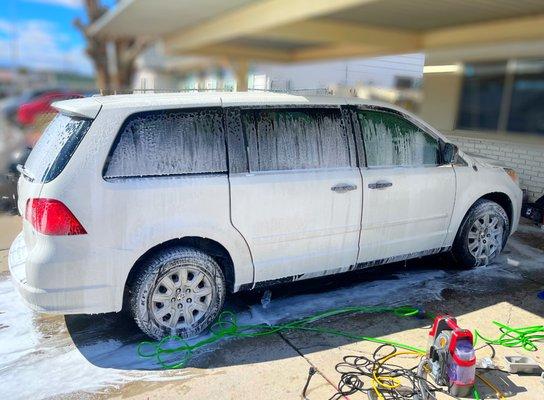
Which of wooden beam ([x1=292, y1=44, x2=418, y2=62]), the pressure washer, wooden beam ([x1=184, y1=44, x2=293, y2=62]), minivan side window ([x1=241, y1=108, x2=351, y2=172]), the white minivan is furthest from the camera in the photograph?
wooden beam ([x1=184, y1=44, x2=293, y2=62])

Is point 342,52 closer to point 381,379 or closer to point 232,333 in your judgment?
point 232,333

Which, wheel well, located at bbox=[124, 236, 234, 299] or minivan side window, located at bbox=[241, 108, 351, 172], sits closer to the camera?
wheel well, located at bbox=[124, 236, 234, 299]

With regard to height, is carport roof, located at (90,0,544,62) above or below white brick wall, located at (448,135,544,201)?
above

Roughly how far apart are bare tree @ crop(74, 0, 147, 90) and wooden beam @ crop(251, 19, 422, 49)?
11.8 metres

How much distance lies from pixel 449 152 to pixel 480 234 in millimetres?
994

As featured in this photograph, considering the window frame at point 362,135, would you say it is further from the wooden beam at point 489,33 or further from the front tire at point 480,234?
the wooden beam at point 489,33

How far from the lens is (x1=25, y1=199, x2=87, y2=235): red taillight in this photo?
2789mm

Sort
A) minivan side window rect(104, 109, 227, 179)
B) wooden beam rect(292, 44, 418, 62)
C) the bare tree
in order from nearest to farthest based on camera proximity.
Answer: minivan side window rect(104, 109, 227, 179), wooden beam rect(292, 44, 418, 62), the bare tree

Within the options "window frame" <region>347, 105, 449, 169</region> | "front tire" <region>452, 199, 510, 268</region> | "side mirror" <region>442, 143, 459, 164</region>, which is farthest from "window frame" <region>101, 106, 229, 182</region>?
"front tire" <region>452, 199, 510, 268</region>

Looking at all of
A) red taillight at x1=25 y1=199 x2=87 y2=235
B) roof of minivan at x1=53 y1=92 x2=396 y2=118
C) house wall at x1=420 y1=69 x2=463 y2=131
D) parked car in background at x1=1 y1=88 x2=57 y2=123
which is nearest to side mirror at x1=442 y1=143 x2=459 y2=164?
roof of minivan at x1=53 y1=92 x2=396 y2=118

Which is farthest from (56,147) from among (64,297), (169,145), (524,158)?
(524,158)

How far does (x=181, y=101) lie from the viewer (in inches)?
126

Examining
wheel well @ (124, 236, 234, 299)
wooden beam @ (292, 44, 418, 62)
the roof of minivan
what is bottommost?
wheel well @ (124, 236, 234, 299)

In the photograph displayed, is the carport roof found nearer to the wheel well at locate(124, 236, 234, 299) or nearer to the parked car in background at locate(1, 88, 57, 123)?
the wheel well at locate(124, 236, 234, 299)
